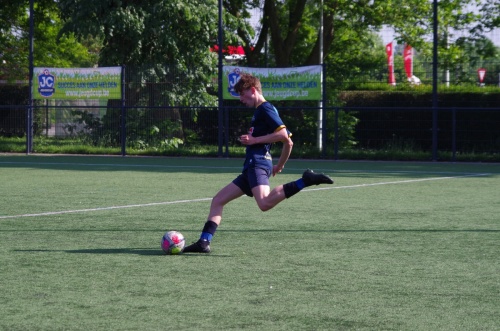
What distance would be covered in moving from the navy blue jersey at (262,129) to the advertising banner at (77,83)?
19.7 meters

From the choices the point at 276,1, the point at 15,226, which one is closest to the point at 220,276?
the point at 15,226

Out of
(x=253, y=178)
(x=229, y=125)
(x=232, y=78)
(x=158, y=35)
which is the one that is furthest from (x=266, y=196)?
(x=158, y=35)

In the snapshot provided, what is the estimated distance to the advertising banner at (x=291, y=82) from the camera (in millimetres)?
26422

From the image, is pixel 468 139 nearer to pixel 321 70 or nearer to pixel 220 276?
pixel 321 70

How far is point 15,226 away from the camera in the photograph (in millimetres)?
11023

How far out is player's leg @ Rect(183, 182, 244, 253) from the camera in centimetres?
899

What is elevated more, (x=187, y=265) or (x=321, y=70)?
(x=321, y=70)

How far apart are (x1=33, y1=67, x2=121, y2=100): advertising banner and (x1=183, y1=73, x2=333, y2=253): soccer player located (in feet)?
64.5

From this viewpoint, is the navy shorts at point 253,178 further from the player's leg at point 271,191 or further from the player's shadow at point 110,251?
the player's shadow at point 110,251

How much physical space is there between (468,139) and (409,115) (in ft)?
5.82

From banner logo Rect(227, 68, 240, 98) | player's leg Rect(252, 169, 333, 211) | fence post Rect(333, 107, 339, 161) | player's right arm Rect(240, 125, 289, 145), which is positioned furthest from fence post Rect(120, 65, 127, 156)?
player's right arm Rect(240, 125, 289, 145)

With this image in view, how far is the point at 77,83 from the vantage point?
28.8 metres

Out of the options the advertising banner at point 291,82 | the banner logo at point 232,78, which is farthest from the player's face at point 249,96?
the banner logo at point 232,78

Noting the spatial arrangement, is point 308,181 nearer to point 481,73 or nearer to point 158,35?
point 481,73
